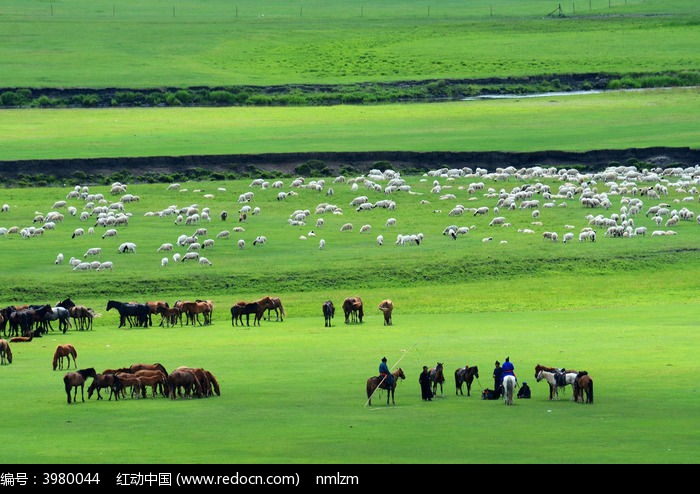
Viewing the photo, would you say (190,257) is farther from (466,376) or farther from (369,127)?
(369,127)

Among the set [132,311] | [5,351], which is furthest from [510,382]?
[132,311]

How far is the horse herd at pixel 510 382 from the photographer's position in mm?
26078

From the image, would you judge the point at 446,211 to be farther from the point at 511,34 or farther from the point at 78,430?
the point at 511,34

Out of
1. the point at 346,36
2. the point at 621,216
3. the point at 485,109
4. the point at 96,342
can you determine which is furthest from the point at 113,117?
the point at 96,342

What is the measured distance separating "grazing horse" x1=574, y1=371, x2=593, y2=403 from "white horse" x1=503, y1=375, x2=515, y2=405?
1.17 metres

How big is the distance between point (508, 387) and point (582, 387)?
1356 millimetres

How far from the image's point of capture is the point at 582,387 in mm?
26156

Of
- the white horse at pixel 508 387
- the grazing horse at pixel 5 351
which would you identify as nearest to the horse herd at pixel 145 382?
the grazing horse at pixel 5 351

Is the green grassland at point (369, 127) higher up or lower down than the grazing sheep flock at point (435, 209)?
higher up

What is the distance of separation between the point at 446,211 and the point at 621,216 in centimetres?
Result: 759

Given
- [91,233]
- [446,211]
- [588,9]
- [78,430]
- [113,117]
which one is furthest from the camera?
[588,9]

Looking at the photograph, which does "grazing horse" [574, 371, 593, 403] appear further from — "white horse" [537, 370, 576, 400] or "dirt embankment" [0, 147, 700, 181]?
"dirt embankment" [0, 147, 700, 181]

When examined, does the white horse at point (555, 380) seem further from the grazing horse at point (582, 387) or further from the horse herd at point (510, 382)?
the grazing horse at point (582, 387)
